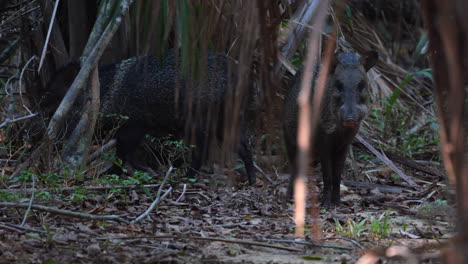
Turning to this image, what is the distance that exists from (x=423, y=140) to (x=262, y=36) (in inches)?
226

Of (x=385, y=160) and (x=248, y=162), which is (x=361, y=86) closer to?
(x=385, y=160)

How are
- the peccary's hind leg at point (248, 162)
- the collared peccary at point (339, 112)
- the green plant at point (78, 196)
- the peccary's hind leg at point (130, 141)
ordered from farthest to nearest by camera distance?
the peccary's hind leg at point (130, 141), the peccary's hind leg at point (248, 162), the collared peccary at point (339, 112), the green plant at point (78, 196)

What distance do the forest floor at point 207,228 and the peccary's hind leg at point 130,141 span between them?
120 centimetres

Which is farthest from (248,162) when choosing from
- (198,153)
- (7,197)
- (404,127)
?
(7,197)

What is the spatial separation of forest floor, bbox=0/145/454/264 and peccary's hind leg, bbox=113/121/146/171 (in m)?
1.20

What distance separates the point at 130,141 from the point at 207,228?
117 inches

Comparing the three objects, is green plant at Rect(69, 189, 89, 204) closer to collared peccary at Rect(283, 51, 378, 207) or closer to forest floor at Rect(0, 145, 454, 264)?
forest floor at Rect(0, 145, 454, 264)

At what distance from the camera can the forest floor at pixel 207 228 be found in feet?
8.07

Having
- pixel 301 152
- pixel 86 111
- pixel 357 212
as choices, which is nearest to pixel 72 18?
pixel 86 111

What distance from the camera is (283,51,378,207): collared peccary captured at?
4.24 meters

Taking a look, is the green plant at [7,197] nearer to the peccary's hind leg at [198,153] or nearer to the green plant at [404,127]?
the peccary's hind leg at [198,153]

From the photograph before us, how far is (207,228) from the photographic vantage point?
3.32 m

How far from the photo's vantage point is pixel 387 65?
7.85 meters

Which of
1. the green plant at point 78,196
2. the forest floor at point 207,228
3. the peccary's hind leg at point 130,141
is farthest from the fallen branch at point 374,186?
the green plant at point 78,196
